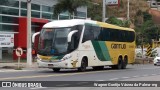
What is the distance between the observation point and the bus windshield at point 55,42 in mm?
26906

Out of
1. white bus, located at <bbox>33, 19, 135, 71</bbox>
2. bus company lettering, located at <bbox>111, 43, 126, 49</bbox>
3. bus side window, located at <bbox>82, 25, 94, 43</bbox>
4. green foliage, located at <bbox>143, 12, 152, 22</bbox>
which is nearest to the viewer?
white bus, located at <bbox>33, 19, 135, 71</bbox>

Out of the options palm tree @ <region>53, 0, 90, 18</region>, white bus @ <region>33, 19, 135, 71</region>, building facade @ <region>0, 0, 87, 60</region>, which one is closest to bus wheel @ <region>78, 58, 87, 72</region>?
white bus @ <region>33, 19, 135, 71</region>

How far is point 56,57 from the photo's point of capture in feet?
87.8

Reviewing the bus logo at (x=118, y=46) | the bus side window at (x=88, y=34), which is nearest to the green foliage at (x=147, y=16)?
the bus logo at (x=118, y=46)

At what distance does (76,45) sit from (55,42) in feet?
4.86

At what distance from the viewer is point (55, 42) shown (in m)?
27.0

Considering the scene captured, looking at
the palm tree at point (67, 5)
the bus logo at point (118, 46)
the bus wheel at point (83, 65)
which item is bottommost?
the bus wheel at point (83, 65)

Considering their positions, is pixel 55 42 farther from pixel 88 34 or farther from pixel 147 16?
pixel 147 16

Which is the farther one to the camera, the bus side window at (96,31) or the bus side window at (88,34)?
the bus side window at (96,31)

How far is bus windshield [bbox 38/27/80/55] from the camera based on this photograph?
1059 inches

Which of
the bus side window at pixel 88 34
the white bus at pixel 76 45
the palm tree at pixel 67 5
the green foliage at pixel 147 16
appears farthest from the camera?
the green foliage at pixel 147 16

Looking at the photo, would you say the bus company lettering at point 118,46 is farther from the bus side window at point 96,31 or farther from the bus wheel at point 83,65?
the bus wheel at point 83,65

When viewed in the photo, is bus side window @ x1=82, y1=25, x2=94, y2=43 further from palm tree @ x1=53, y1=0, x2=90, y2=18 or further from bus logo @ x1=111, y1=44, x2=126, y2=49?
palm tree @ x1=53, y1=0, x2=90, y2=18

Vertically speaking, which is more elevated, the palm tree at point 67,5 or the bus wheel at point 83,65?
the palm tree at point 67,5
